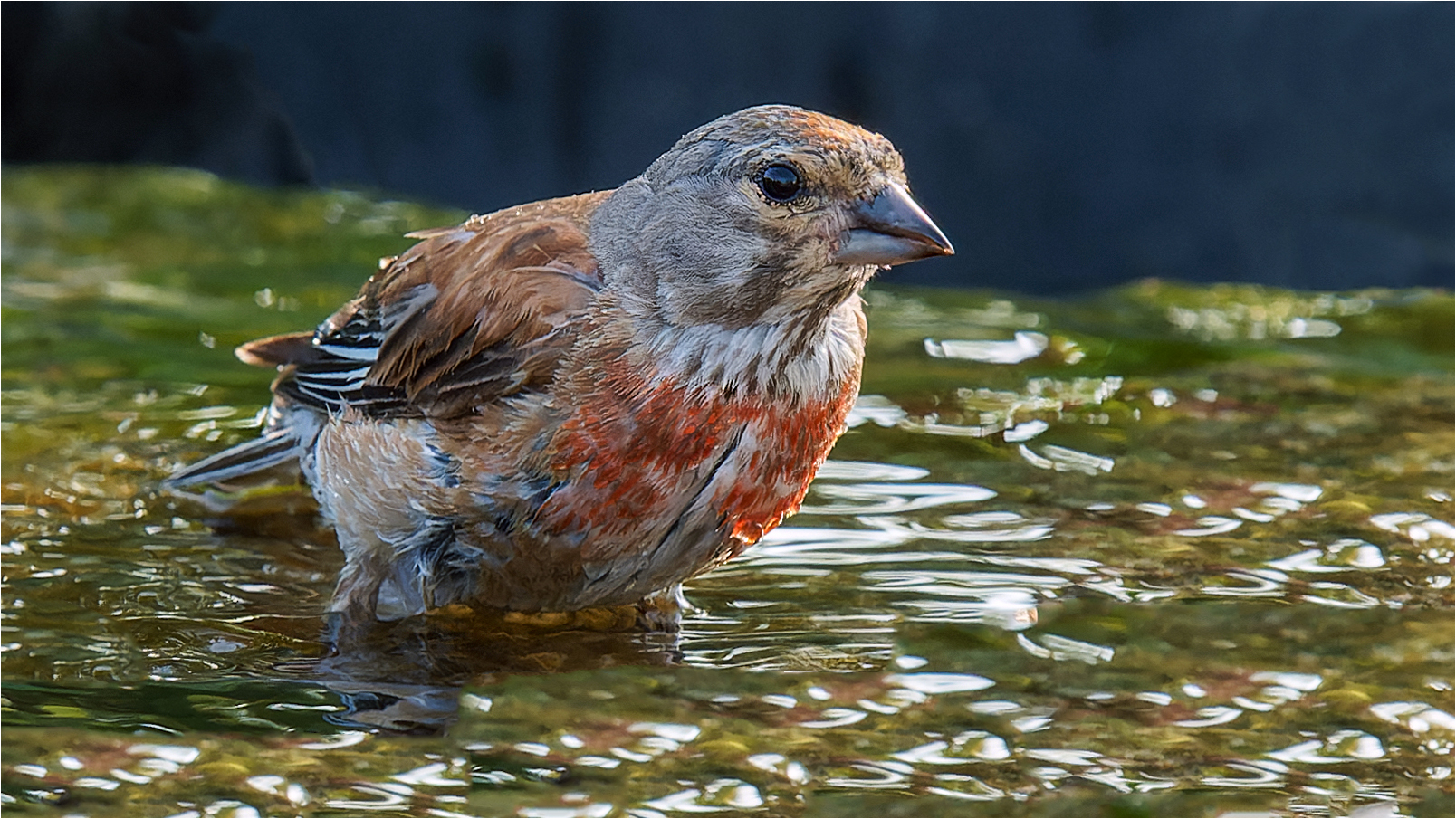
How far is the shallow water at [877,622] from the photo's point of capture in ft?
12.2

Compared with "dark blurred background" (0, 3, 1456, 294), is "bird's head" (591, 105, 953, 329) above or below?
below

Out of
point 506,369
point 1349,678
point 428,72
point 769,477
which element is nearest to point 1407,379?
point 1349,678

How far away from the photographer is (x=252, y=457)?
17.8ft

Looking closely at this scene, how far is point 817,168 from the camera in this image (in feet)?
13.1

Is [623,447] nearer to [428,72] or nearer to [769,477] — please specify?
[769,477]

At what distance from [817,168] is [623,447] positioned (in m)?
0.79

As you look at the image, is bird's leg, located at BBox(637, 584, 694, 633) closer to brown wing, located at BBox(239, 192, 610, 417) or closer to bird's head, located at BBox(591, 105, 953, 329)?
brown wing, located at BBox(239, 192, 610, 417)

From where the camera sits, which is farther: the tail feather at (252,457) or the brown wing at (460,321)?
the tail feather at (252,457)

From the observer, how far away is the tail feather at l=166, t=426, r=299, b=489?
17.7 ft

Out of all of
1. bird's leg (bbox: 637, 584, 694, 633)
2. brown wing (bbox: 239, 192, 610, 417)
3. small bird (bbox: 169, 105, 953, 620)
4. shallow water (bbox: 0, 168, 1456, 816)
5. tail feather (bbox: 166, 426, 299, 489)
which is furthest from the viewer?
tail feather (bbox: 166, 426, 299, 489)

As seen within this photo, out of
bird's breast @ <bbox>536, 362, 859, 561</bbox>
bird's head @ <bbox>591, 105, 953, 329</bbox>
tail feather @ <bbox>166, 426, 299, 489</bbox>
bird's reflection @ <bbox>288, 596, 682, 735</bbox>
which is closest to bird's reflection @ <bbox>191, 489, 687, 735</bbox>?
bird's reflection @ <bbox>288, 596, 682, 735</bbox>

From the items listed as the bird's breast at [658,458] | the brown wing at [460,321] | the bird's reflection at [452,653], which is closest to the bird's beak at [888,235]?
the bird's breast at [658,458]

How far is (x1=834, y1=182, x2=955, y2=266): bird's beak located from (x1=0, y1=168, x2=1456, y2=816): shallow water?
103cm

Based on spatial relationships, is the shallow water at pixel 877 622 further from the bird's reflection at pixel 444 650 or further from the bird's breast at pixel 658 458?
the bird's breast at pixel 658 458
